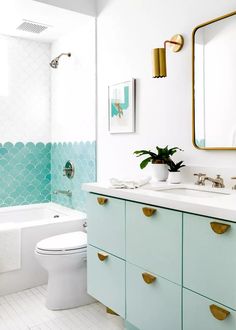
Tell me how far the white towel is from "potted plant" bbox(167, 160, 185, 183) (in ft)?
4.54

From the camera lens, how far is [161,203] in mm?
1687

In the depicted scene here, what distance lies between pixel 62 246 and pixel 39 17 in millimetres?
2011

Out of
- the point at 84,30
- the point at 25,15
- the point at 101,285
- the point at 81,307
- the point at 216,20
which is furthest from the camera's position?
the point at 84,30

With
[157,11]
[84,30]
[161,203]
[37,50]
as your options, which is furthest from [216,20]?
[37,50]

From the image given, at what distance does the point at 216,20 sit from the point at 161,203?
1146mm

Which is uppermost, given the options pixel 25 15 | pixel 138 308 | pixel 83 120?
pixel 25 15

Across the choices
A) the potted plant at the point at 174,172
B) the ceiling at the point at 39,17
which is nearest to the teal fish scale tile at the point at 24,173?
the ceiling at the point at 39,17

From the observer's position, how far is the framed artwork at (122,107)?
2.70m

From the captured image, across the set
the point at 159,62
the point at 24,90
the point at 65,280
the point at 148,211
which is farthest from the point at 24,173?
the point at 148,211

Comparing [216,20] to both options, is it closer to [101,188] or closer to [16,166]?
[101,188]

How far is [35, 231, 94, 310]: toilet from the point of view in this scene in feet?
8.16

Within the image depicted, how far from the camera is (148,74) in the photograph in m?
2.57

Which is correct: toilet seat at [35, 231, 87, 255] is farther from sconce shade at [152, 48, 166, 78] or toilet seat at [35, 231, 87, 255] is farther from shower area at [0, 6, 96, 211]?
sconce shade at [152, 48, 166, 78]

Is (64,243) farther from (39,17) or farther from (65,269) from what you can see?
(39,17)
